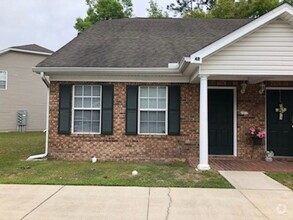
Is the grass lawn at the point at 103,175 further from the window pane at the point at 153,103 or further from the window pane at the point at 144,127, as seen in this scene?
the window pane at the point at 153,103

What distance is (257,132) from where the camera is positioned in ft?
32.0

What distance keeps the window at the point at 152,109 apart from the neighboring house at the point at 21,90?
15606 mm

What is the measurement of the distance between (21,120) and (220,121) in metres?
17.0

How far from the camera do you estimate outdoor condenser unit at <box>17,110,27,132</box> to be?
2292cm

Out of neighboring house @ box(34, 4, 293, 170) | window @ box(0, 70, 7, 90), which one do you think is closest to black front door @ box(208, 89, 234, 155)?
neighboring house @ box(34, 4, 293, 170)

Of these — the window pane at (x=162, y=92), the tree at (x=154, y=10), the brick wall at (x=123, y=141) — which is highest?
the tree at (x=154, y=10)

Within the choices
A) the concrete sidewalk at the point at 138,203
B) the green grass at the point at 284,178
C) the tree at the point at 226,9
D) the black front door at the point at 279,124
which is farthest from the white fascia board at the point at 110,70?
the tree at the point at 226,9

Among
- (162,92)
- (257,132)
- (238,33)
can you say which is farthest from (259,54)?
(162,92)

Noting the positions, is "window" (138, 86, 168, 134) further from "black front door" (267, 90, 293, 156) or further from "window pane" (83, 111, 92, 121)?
"black front door" (267, 90, 293, 156)

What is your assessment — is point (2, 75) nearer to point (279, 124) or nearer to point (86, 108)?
point (86, 108)

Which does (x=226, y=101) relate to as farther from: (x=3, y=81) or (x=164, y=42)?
(x=3, y=81)

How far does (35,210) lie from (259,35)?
6.58 meters

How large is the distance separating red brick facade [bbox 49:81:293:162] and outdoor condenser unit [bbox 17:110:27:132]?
14.0m

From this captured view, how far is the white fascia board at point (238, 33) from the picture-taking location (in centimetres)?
791
